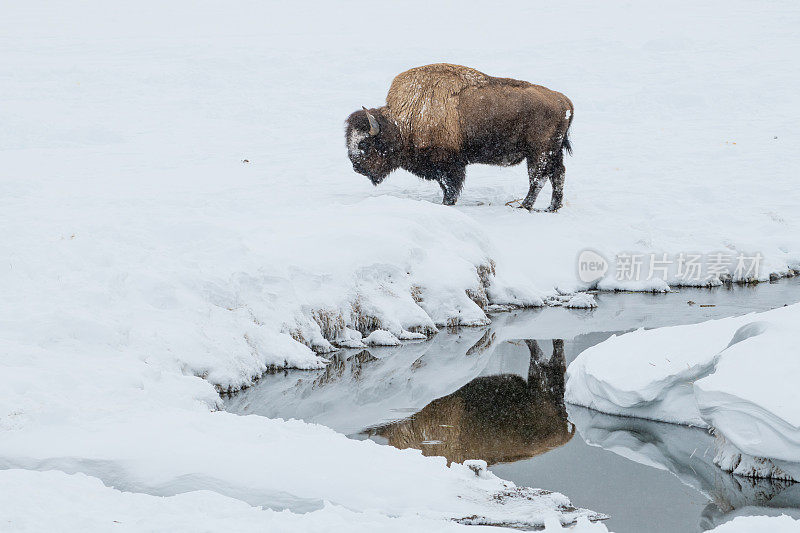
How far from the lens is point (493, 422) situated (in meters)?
6.46

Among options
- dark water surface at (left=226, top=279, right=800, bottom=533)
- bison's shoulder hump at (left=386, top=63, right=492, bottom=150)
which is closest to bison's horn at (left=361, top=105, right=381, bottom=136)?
bison's shoulder hump at (left=386, top=63, right=492, bottom=150)

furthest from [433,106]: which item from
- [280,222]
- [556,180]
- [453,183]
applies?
[280,222]

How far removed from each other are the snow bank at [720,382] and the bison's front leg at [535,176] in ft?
17.7

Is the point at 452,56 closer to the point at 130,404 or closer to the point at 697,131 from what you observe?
the point at 697,131

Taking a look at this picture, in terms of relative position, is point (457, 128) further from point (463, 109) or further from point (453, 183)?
point (453, 183)

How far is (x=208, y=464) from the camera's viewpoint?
4531mm

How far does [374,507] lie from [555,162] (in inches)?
353

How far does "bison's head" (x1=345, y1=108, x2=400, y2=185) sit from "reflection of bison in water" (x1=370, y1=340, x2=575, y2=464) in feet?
17.8

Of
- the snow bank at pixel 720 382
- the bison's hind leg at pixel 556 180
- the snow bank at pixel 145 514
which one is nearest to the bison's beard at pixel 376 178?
the bison's hind leg at pixel 556 180

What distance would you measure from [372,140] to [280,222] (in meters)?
2.73

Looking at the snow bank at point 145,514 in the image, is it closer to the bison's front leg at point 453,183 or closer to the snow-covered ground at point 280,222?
the snow-covered ground at point 280,222

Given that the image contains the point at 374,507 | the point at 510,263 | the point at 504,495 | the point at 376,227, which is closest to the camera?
the point at 374,507

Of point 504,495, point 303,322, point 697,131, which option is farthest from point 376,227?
point 697,131

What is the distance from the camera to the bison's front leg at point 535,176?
12.3 meters
